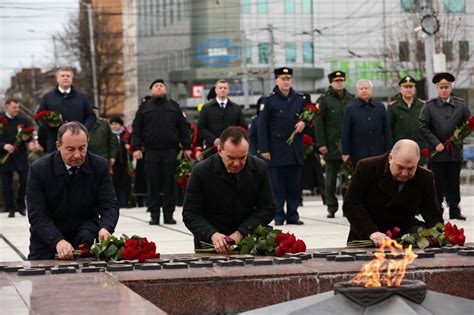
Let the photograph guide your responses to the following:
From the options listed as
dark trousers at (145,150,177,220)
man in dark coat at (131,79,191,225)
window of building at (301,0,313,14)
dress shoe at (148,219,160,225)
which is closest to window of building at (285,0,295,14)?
window of building at (301,0,313,14)

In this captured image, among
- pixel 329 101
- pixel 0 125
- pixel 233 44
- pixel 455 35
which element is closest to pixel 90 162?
pixel 329 101

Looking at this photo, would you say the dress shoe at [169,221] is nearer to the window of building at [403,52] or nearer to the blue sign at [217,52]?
the window of building at [403,52]

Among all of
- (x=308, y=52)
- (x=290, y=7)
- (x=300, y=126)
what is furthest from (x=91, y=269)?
(x=308, y=52)

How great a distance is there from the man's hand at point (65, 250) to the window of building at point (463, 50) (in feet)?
134

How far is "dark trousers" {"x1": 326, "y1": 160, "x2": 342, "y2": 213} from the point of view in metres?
19.6

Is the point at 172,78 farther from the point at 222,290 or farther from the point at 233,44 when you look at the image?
the point at 222,290

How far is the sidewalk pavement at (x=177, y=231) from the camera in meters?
14.6

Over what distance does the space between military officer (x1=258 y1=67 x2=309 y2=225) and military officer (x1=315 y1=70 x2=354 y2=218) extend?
2.74 feet

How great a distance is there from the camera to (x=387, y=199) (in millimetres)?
11023

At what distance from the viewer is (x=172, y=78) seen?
95750mm

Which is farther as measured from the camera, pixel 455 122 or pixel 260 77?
pixel 260 77

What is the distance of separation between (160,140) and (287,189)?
2.16 meters

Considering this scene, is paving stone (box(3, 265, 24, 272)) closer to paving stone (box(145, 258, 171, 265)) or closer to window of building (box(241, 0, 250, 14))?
paving stone (box(145, 258, 171, 265))

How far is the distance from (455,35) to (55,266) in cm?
4305
